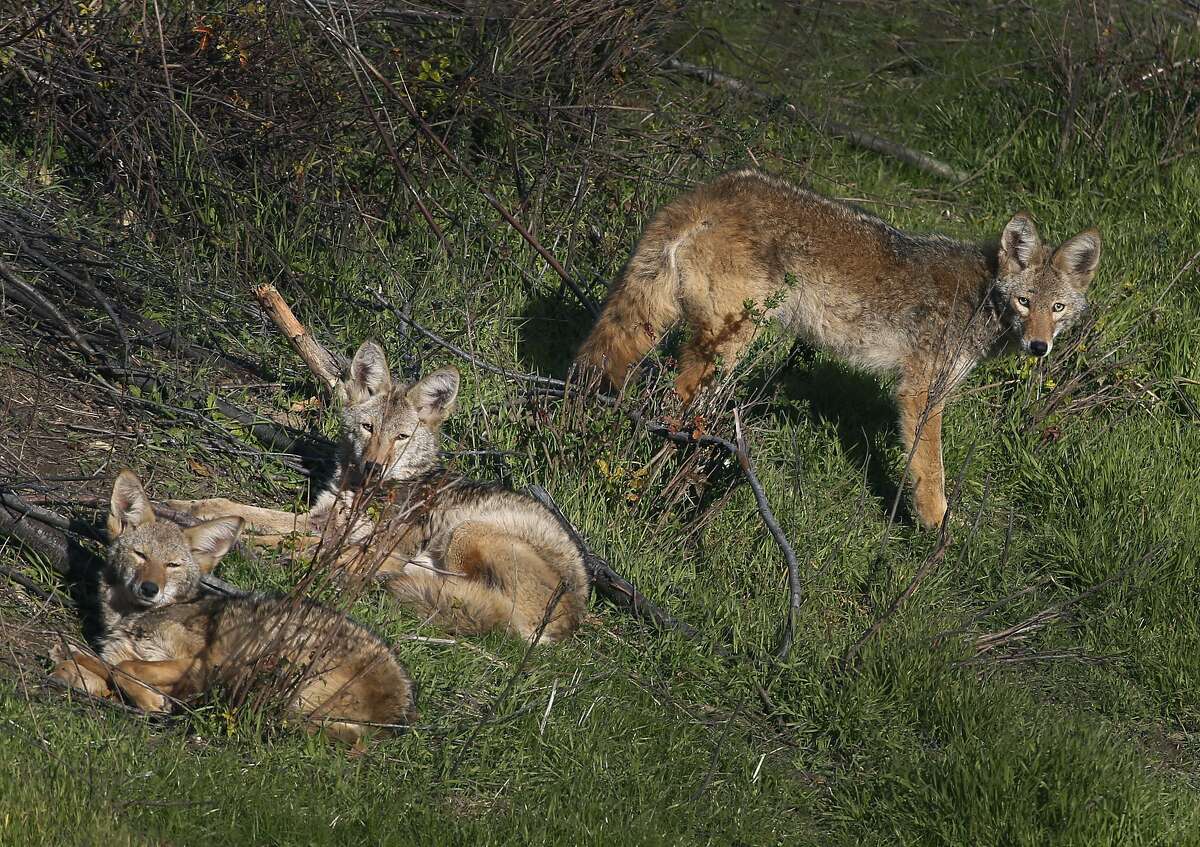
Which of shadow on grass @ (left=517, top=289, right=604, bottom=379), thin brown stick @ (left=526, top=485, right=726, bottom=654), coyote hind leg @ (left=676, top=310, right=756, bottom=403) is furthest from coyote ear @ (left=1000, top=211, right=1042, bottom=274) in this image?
thin brown stick @ (left=526, top=485, right=726, bottom=654)

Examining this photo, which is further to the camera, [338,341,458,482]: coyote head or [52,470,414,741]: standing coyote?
[338,341,458,482]: coyote head

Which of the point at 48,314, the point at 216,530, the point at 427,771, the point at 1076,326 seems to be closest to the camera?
the point at 427,771

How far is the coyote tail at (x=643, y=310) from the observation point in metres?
7.26

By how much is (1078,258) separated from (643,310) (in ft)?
9.16

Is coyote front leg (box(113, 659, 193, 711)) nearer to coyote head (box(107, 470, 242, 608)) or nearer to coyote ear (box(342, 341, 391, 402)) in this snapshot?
coyote head (box(107, 470, 242, 608))

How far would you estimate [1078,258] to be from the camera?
7707 mm

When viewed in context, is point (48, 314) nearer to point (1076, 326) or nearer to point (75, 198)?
point (75, 198)

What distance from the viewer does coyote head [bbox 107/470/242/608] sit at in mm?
4953

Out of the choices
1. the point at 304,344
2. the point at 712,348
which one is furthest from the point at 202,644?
the point at 712,348

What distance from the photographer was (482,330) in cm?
783

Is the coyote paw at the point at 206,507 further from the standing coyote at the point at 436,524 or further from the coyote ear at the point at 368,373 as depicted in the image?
the coyote ear at the point at 368,373

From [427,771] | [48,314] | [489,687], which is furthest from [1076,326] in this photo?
[48,314]

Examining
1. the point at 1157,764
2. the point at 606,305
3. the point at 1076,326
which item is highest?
the point at 606,305

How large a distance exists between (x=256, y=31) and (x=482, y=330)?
2592mm
